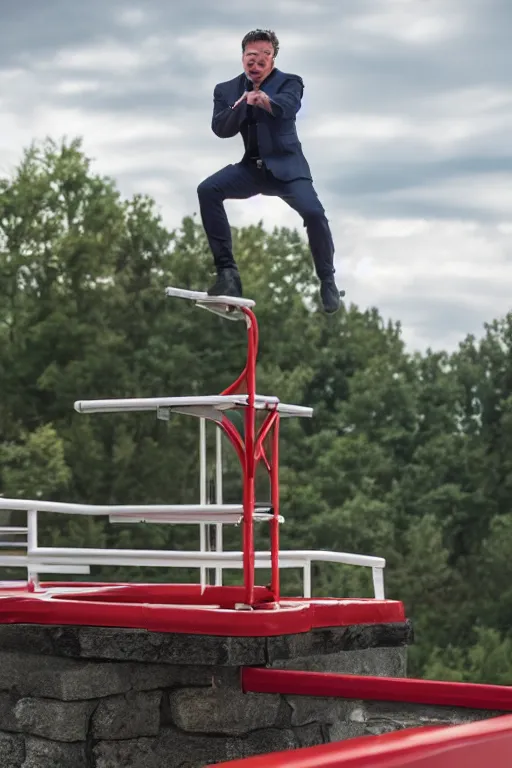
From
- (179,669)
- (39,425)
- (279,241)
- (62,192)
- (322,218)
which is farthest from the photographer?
Answer: (279,241)

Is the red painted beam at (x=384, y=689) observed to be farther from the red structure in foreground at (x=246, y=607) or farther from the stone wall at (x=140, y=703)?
the stone wall at (x=140, y=703)

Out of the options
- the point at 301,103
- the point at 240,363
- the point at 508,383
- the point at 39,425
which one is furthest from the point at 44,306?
the point at 301,103

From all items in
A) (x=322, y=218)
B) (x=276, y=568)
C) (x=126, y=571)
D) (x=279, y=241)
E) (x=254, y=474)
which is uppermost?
(x=279, y=241)

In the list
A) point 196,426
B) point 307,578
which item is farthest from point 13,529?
point 196,426

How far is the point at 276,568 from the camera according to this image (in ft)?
20.5

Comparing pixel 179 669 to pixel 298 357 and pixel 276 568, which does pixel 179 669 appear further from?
pixel 298 357

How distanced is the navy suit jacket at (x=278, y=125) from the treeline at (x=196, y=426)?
65.5 feet

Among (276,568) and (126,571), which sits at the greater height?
(276,568)

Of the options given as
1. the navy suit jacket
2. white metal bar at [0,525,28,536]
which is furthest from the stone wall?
the navy suit jacket

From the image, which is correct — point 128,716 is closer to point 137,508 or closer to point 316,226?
point 137,508

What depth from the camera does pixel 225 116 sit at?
6.95 meters

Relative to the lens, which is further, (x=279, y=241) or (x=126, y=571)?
(x=279, y=241)

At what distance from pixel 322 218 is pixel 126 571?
1962cm

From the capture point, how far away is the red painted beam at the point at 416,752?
4086mm
